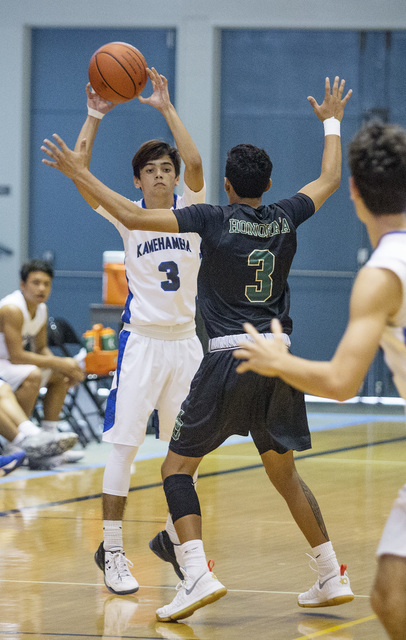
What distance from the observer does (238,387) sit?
11.8ft

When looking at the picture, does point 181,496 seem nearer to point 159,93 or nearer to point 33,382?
point 159,93

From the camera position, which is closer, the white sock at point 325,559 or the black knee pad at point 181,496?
the black knee pad at point 181,496

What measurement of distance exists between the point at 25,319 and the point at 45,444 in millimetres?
1032

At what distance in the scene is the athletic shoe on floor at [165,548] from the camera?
421 cm

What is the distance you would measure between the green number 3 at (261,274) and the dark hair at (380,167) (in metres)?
1.20

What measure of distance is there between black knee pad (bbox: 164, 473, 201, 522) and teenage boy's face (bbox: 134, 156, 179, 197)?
1275 millimetres

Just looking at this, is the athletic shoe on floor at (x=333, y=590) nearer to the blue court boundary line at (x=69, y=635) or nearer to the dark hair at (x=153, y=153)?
the blue court boundary line at (x=69, y=635)

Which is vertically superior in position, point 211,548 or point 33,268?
point 33,268

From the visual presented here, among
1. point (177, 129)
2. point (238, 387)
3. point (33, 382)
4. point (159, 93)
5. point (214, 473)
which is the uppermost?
point (159, 93)

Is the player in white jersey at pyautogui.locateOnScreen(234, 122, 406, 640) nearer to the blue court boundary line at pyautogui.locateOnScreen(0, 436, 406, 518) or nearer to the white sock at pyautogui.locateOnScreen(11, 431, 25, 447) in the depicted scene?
the blue court boundary line at pyautogui.locateOnScreen(0, 436, 406, 518)

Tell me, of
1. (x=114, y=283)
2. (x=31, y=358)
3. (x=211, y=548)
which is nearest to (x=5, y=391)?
(x=31, y=358)

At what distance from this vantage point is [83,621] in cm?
371

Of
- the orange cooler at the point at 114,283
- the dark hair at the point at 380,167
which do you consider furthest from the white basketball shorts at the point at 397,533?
the orange cooler at the point at 114,283

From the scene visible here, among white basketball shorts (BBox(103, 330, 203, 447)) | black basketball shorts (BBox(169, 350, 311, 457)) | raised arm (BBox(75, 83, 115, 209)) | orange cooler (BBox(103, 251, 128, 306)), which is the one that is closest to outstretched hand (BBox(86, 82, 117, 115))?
raised arm (BBox(75, 83, 115, 209))
